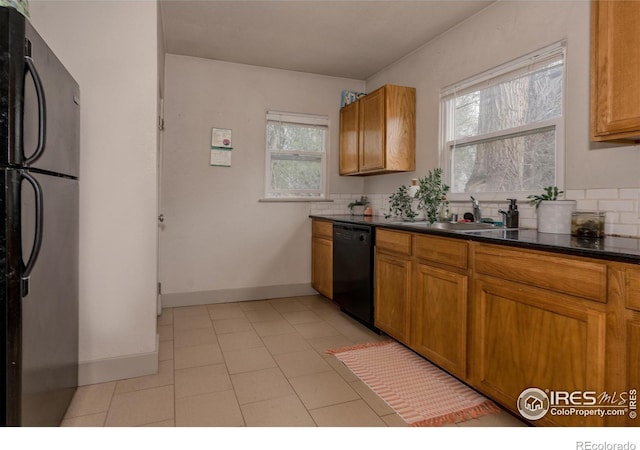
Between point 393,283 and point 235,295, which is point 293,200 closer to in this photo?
point 235,295

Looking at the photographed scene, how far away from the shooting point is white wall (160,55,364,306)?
387 cm

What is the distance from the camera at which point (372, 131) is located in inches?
150

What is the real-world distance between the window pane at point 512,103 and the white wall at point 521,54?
0.15 m

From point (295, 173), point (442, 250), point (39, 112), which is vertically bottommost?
point (442, 250)

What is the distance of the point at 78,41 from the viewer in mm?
2189

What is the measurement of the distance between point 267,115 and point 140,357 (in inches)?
111

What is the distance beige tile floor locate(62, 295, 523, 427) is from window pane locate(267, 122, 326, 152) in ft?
6.65

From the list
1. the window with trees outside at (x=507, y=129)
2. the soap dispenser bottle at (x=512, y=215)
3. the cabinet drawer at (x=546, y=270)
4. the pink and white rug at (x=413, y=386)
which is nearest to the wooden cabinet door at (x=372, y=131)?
the window with trees outside at (x=507, y=129)

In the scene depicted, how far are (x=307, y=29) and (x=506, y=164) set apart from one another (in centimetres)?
202

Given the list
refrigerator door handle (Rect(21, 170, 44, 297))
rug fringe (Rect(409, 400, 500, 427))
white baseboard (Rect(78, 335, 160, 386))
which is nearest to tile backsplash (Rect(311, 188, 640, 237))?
rug fringe (Rect(409, 400, 500, 427))

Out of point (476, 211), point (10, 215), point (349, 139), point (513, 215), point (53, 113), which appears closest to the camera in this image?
point (10, 215)

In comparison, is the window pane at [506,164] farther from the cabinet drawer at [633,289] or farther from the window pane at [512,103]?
the cabinet drawer at [633,289]

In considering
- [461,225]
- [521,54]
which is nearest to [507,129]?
[521,54]

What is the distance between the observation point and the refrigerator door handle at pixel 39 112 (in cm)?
135
